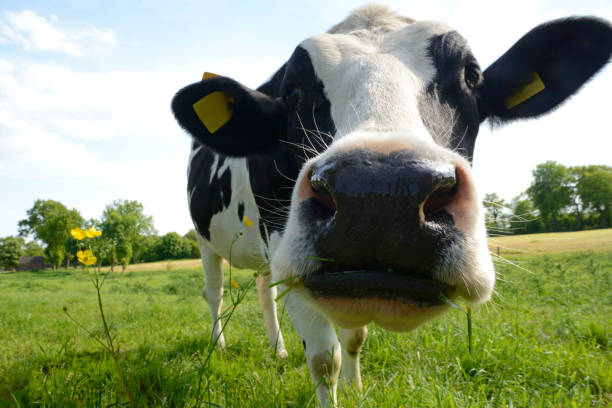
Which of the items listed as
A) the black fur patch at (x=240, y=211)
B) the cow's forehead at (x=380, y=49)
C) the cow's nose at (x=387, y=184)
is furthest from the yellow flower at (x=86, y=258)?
the black fur patch at (x=240, y=211)

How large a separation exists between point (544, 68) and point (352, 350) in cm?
261

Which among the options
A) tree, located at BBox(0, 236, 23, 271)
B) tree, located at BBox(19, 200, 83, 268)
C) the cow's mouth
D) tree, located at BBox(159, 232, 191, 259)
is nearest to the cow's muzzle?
the cow's mouth

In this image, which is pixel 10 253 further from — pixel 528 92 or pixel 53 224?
pixel 528 92

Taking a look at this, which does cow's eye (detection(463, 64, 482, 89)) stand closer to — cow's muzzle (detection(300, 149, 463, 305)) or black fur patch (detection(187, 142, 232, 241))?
cow's muzzle (detection(300, 149, 463, 305))

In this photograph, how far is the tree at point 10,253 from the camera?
6888cm

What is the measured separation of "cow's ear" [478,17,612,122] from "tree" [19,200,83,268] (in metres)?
59.7

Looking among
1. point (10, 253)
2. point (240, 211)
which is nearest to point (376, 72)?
point (240, 211)

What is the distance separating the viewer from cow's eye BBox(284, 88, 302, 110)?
7.53 feet

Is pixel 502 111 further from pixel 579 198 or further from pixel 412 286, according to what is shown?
pixel 579 198

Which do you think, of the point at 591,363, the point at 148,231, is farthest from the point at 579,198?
the point at 148,231

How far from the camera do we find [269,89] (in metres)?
3.39

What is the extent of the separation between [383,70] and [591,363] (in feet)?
8.59

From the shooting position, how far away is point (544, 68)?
9.13ft

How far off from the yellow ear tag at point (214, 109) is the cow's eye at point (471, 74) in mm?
1624
